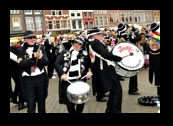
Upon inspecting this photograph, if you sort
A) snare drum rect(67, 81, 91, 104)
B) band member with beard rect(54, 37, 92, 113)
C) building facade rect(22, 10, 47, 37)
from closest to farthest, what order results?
snare drum rect(67, 81, 91, 104), band member with beard rect(54, 37, 92, 113), building facade rect(22, 10, 47, 37)

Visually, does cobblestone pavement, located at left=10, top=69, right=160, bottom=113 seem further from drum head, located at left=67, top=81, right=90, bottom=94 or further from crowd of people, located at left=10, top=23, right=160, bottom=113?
drum head, located at left=67, top=81, right=90, bottom=94

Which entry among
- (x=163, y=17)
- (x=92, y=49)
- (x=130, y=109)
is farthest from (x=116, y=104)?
(x=163, y=17)

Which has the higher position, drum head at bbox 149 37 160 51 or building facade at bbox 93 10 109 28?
building facade at bbox 93 10 109 28

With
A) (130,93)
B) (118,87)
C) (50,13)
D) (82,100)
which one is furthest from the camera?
(50,13)

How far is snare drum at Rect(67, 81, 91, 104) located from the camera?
4.39 metres

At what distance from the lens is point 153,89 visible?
7531 mm

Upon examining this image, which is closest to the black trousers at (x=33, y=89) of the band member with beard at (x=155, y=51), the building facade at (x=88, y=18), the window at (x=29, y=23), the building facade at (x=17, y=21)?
the band member with beard at (x=155, y=51)

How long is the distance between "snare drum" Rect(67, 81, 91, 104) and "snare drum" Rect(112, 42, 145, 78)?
1.03 metres

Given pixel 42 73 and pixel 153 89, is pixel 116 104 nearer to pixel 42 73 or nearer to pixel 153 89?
pixel 42 73

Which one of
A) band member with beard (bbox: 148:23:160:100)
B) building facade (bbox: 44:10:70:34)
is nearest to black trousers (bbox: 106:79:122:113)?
band member with beard (bbox: 148:23:160:100)

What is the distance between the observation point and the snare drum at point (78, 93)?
4395 millimetres

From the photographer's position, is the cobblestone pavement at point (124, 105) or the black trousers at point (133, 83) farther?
the black trousers at point (133, 83)

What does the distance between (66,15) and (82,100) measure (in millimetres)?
52743

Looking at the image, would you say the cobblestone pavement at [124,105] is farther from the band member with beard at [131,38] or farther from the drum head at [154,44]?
the drum head at [154,44]
